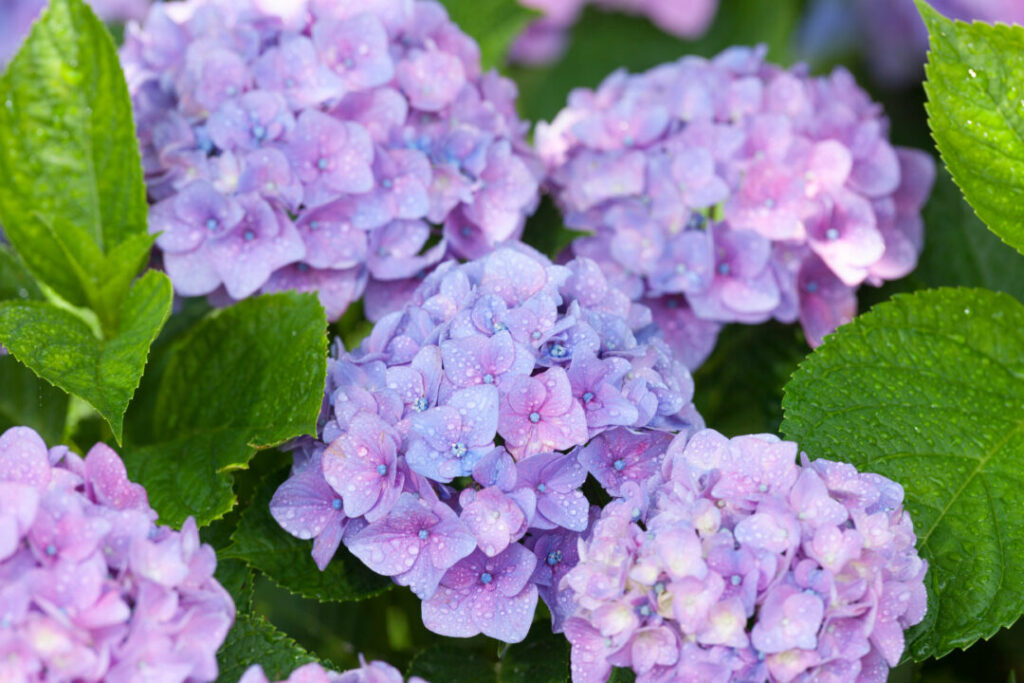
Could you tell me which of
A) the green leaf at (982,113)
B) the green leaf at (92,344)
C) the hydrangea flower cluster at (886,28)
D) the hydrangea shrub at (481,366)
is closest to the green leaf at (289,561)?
the hydrangea shrub at (481,366)

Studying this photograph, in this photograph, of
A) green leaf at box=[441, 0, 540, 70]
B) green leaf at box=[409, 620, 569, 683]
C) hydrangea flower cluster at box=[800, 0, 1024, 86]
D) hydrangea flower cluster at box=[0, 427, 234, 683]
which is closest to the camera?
hydrangea flower cluster at box=[0, 427, 234, 683]

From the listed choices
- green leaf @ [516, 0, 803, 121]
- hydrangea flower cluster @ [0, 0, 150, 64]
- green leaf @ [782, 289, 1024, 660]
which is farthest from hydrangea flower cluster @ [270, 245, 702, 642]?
hydrangea flower cluster @ [0, 0, 150, 64]

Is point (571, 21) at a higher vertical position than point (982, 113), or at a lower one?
lower

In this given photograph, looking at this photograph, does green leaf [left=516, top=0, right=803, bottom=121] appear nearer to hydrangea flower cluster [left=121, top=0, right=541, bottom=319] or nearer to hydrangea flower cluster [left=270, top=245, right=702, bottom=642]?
hydrangea flower cluster [left=121, top=0, right=541, bottom=319]

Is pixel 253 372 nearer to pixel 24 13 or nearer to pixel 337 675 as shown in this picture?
pixel 337 675

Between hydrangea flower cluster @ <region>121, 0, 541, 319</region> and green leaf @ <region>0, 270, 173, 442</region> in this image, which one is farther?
hydrangea flower cluster @ <region>121, 0, 541, 319</region>

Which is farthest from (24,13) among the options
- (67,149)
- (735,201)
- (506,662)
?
(506,662)

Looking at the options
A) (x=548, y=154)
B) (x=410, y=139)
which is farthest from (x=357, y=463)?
(x=548, y=154)
